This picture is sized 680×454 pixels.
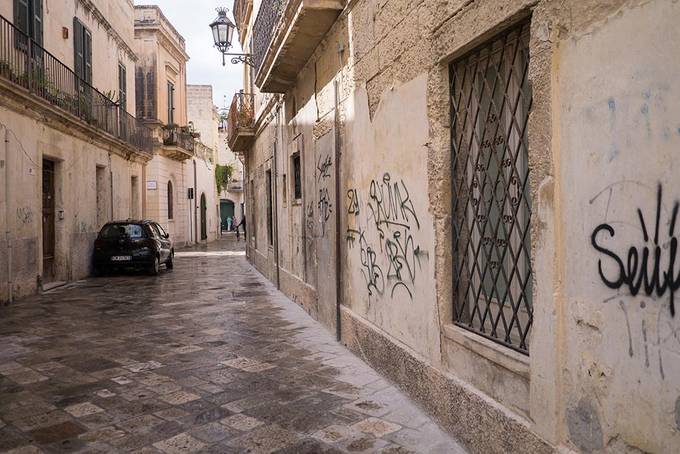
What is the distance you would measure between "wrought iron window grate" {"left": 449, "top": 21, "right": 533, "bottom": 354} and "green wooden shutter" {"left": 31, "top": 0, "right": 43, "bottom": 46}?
11.7m

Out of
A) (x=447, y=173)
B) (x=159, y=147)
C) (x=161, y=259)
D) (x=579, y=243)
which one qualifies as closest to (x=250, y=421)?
(x=447, y=173)

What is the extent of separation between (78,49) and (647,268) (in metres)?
16.5

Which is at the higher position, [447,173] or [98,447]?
[447,173]

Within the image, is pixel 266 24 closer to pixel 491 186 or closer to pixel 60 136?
pixel 60 136

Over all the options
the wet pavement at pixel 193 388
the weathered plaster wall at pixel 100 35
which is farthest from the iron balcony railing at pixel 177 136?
the wet pavement at pixel 193 388

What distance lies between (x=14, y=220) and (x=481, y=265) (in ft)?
32.4

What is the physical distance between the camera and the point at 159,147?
26172 mm

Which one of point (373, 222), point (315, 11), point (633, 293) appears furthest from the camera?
point (315, 11)

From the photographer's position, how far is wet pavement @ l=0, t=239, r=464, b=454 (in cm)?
399

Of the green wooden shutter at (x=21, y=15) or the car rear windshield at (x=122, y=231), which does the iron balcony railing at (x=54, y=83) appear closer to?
the green wooden shutter at (x=21, y=15)

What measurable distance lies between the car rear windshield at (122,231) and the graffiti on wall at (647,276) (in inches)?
583

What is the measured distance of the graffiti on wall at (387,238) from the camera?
480 cm

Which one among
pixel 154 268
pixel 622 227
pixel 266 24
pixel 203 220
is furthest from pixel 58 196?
pixel 203 220

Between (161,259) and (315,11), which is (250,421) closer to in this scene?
(315,11)
